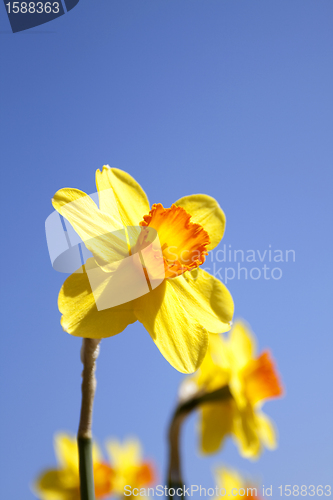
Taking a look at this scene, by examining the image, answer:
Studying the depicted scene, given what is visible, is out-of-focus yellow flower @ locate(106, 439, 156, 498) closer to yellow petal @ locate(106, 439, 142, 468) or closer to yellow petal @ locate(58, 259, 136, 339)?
yellow petal @ locate(106, 439, 142, 468)

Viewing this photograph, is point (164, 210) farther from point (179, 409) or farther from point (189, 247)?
point (179, 409)

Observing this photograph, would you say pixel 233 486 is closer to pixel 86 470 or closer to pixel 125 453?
pixel 125 453

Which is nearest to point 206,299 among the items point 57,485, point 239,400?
point 239,400

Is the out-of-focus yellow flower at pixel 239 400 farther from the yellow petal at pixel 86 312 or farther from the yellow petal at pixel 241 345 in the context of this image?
the yellow petal at pixel 86 312

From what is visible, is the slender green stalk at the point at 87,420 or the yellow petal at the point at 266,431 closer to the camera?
the slender green stalk at the point at 87,420

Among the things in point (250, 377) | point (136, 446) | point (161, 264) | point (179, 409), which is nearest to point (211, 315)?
point (161, 264)

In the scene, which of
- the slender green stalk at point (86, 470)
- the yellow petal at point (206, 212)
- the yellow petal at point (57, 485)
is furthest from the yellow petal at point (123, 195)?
the yellow petal at point (57, 485)
